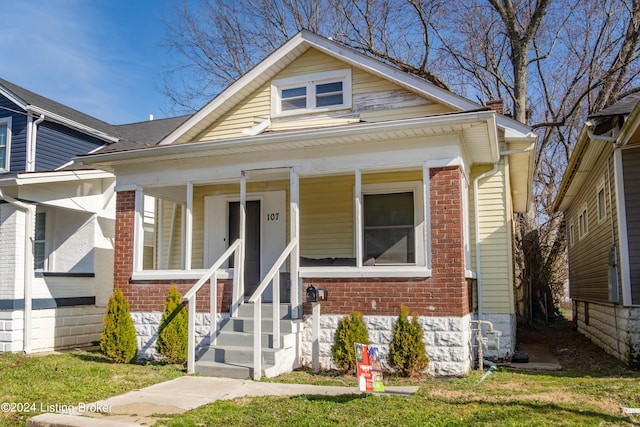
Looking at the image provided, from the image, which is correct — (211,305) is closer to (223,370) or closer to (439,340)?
(223,370)

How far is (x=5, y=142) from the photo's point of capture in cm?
1480

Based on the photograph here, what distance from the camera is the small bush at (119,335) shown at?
352 inches

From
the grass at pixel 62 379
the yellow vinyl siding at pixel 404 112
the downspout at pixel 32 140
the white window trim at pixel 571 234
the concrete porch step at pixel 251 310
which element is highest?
the downspout at pixel 32 140

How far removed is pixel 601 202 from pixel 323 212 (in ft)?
19.2

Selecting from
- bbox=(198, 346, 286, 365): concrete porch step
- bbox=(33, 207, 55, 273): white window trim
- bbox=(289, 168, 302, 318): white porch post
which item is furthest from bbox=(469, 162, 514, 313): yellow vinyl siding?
bbox=(33, 207, 55, 273): white window trim

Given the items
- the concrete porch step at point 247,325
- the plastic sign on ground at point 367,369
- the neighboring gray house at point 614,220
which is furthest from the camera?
the neighboring gray house at point 614,220

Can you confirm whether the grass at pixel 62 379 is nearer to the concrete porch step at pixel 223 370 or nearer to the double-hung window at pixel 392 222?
the concrete porch step at pixel 223 370

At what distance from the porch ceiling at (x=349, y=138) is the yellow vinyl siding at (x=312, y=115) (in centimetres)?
156

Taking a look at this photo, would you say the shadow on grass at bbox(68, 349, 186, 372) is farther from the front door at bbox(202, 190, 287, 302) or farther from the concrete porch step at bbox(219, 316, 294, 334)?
the front door at bbox(202, 190, 287, 302)

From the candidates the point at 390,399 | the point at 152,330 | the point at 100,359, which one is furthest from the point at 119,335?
the point at 390,399

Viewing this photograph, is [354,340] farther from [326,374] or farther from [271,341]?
[271,341]

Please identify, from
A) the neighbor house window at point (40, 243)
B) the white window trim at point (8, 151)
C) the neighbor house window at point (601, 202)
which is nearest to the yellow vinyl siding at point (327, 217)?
the neighbor house window at point (601, 202)

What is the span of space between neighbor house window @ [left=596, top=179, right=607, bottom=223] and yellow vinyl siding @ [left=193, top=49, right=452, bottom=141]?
3.71m

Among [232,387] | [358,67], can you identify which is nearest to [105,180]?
[358,67]
